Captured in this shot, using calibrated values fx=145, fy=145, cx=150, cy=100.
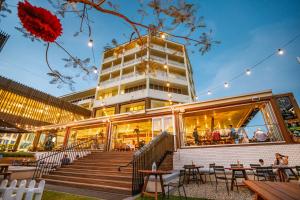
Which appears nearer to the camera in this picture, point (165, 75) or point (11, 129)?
point (11, 129)

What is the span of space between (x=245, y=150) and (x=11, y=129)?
11.1 meters

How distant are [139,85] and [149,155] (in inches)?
570

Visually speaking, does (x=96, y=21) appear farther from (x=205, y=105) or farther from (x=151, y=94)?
(x=151, y=94)

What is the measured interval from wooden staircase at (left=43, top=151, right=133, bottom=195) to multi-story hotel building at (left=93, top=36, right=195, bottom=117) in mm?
9209

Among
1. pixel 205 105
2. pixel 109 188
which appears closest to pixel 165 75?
pixel 205 105

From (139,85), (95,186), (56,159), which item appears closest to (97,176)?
(95,186)

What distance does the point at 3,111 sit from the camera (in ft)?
45.6

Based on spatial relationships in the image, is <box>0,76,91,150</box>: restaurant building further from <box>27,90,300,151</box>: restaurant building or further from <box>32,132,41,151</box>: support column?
<box>27,90,300,151</box>: restaurant building

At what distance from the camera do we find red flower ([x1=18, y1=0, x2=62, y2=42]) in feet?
4.35

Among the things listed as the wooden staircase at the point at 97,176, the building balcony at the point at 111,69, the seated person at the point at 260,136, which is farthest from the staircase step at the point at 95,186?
the building balcony at the point at 111,69

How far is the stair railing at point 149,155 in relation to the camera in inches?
215

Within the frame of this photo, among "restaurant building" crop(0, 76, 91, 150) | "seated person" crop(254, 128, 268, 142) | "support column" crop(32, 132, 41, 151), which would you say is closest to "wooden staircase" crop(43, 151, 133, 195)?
"restaurant building" crop(0, 76, 91, 150)

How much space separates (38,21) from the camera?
1.37 m

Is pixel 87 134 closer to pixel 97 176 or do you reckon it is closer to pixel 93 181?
pixel 97 176
